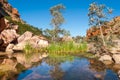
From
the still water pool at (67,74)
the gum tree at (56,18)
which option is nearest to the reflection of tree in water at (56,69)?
the still water pool at (67,74)

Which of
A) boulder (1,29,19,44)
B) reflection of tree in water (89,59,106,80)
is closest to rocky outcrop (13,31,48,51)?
boulder (1,29,19,44)

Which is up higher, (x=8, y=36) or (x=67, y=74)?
(x=8, y=36)

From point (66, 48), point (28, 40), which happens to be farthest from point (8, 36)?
point (66, 48)

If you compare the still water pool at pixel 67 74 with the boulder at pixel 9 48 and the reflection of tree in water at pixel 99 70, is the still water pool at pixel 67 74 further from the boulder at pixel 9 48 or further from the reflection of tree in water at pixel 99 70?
the boulder at pixel 9 48

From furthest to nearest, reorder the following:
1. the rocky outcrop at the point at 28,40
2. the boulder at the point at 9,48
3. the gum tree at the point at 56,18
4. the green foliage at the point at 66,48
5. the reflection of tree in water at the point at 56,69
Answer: the gum tree at the point at 56,18 → the rocky outcrop at the point at 28,40 → the boulder at the point at 9,48 → the green foliage at the point at 66,48 → the reflection of tree in water at the point at 56,69

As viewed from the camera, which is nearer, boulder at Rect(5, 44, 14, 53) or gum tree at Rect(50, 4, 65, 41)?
boulder at Rect(5, 44, 14, 53)

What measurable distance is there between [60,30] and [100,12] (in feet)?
165

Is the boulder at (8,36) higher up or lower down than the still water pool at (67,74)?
higher up

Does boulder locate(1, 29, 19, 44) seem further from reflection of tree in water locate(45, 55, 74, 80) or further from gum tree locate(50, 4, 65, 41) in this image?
gum tree locate(50, 4, 65, 41)

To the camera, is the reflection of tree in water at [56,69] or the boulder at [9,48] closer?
the reflection of tree in water at [56,69]

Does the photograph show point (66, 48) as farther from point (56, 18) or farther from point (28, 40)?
point (56, 18)

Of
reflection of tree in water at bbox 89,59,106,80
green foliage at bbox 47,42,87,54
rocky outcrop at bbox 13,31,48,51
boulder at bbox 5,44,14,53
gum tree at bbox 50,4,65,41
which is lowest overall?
reflection of tree in water at bbox 89,59,106,80

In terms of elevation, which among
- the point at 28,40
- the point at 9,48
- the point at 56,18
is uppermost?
the point at 56,18

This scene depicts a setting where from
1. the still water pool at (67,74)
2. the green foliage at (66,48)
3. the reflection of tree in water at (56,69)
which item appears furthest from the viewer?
the green foliage at (66,48)
